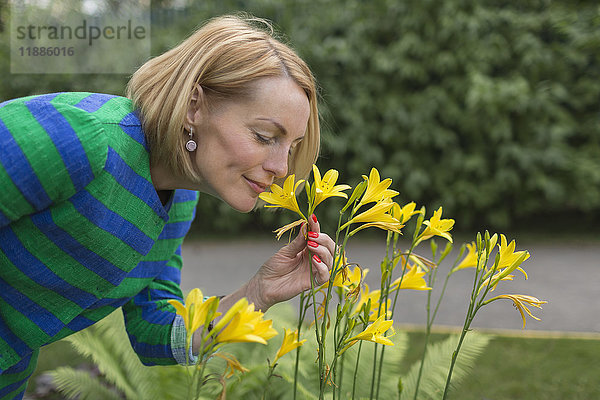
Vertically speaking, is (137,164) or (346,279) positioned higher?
(137,164)

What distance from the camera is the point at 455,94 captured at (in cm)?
607

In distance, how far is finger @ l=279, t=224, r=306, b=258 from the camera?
1.29 metres

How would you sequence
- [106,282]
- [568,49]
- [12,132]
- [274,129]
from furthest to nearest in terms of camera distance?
[568,49], [106,282], [274,129], [12,132]

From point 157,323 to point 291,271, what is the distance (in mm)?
504

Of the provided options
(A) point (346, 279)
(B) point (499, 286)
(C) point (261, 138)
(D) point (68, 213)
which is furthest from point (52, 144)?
(B) point (499, 286)

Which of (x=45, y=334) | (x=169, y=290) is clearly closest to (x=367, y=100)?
(x=169, y=290)

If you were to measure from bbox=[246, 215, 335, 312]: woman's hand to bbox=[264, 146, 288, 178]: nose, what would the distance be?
16cm

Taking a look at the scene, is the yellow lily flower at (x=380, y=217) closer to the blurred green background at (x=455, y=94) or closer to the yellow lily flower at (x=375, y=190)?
the yellow lily flower at (x=375, y=190)

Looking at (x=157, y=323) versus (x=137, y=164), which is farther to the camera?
(x=157, y=323)

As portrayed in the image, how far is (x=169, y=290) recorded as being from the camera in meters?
1.76

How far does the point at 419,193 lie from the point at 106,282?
5.05 m

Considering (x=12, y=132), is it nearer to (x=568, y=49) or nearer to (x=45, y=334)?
(x=45, y=334)

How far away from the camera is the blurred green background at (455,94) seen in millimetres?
5902

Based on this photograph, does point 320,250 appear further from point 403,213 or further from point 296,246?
point 403,213
